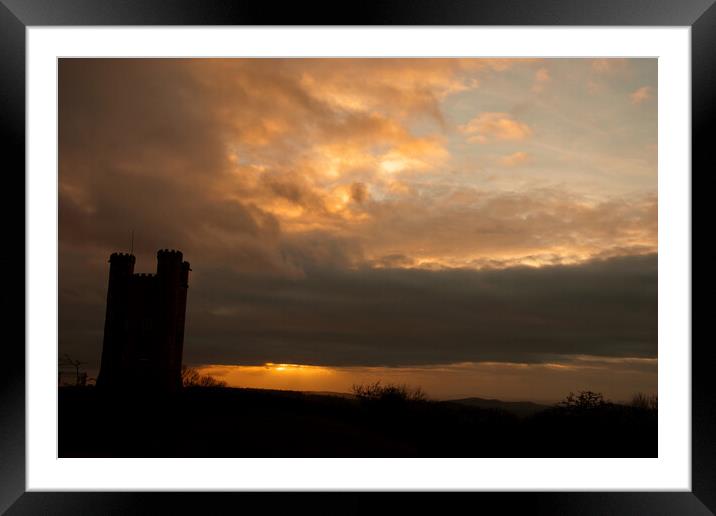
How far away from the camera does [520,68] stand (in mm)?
11500

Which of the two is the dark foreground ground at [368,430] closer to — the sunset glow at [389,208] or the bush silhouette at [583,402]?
the bush silhouette at [583,402]

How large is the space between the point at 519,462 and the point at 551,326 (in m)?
10.2

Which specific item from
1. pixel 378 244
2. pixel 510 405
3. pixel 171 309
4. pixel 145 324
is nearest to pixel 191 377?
pixel 145 324

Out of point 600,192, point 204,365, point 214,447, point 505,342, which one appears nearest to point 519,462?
point 214,447

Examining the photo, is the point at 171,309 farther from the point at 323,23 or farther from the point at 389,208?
the point at 323,23

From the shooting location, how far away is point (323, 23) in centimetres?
236

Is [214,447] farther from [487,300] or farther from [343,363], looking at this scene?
[487,300]

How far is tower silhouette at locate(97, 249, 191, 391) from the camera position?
56.5 feet

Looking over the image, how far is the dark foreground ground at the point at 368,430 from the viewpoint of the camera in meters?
8.57

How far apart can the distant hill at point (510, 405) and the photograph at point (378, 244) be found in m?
0.09

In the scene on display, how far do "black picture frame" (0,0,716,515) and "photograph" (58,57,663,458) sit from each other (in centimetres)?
605

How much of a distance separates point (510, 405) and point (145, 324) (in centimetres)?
1110

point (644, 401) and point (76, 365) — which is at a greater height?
point (76, 365)

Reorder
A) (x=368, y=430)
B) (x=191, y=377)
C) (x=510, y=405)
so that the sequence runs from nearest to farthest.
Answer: (x=368, y=430) → (x=510, y=405) → (x=191, y=377)
